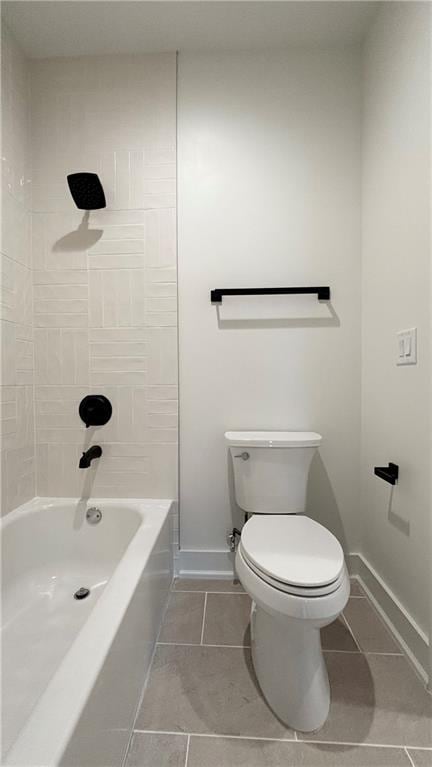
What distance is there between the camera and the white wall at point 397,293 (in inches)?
43.7

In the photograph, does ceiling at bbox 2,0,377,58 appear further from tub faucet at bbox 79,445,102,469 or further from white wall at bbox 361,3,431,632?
tub faucet at bbox 79,445,102,469

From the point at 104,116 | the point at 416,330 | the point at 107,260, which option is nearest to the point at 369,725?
the point at 416,330

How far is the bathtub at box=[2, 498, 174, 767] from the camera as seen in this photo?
2.02 feet

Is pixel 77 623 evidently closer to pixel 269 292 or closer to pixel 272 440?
pixel 272 440

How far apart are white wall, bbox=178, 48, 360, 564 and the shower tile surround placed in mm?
98

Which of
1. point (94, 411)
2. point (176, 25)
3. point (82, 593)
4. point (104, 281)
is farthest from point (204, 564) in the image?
point (176, 25)

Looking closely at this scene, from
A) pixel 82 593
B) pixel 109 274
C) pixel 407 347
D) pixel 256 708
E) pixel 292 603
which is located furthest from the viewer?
pixel 109 274

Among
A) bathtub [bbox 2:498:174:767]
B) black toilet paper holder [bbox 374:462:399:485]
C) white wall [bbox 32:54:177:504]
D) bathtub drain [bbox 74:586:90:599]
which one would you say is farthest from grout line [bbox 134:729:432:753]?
white wall [bbox 32:54:177:504]

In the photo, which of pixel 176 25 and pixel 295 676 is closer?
pixel 295 676

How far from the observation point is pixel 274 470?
1417mm

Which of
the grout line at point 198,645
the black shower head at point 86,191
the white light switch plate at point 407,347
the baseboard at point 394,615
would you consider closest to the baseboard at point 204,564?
the grout line at point 198,645

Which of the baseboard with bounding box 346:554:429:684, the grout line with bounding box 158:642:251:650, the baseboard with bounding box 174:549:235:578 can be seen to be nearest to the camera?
the baseboard with bounding box 346:554:429:684

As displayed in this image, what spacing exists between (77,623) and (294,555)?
842mm

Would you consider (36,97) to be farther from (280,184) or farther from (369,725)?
(369,725)
